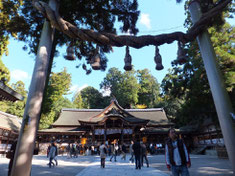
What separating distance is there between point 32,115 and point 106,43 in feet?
6.86

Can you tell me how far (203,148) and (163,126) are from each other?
192 inches

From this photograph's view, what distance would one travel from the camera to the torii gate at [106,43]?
2.69 metres

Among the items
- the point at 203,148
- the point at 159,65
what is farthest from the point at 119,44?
the point at 203,148

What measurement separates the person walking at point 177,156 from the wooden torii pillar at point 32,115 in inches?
105

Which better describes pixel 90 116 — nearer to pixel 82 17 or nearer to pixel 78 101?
pixel 78 101

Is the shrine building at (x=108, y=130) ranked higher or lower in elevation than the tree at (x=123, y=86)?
lower

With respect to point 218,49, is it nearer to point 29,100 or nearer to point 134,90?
point 29,100

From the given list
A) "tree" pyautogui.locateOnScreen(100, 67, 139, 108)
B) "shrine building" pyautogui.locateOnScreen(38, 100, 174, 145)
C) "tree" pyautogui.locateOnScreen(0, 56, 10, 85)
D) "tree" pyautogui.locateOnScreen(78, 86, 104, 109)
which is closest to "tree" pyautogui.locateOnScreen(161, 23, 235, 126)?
"shrine building" pyautogui.locateOnScreen(38, 100, 174, 145)

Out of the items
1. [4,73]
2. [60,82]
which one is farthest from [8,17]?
[60,82]

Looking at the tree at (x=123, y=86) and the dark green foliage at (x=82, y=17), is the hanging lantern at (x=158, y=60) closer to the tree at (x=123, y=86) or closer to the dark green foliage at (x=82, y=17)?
the dark green foliage at (x=82, y=17)

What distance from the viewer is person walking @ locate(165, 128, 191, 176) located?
2967 mm

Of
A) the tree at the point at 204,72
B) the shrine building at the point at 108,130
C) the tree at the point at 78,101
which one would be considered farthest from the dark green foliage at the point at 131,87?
the tree at the point at 204,72

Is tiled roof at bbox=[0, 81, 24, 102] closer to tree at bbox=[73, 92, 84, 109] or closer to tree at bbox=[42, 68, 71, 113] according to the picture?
tree at bbox=[42, 68, 71, 113]

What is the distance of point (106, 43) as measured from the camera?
3328mm
